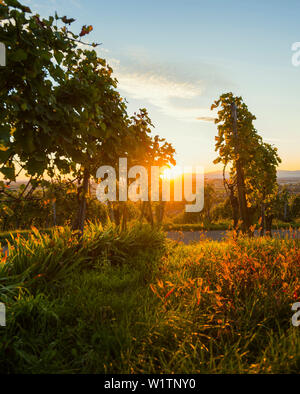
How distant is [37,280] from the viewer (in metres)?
3.51

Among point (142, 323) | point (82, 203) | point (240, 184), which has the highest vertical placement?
point (240, 184)

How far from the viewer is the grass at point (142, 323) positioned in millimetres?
2115

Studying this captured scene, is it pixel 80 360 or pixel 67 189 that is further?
pixel 67 189

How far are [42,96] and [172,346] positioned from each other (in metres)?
2.52

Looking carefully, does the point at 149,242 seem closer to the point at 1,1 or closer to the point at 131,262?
the point at 131,262

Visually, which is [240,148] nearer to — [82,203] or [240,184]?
[240,184]

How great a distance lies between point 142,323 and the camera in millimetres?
2420

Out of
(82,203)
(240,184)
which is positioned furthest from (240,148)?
(82,203)

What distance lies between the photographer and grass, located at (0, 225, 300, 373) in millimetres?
2115

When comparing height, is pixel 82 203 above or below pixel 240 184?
below

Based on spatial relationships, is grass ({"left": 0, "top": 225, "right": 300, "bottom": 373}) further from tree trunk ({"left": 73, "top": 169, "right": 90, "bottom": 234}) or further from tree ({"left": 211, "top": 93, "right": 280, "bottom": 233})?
tree ({"left": 211, "top": 93, "right": 280, "bottom": 233})

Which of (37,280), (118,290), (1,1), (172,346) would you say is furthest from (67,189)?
(172,346)

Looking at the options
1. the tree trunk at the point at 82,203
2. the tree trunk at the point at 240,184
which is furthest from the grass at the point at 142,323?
the tree trunk at the point at 240,184
